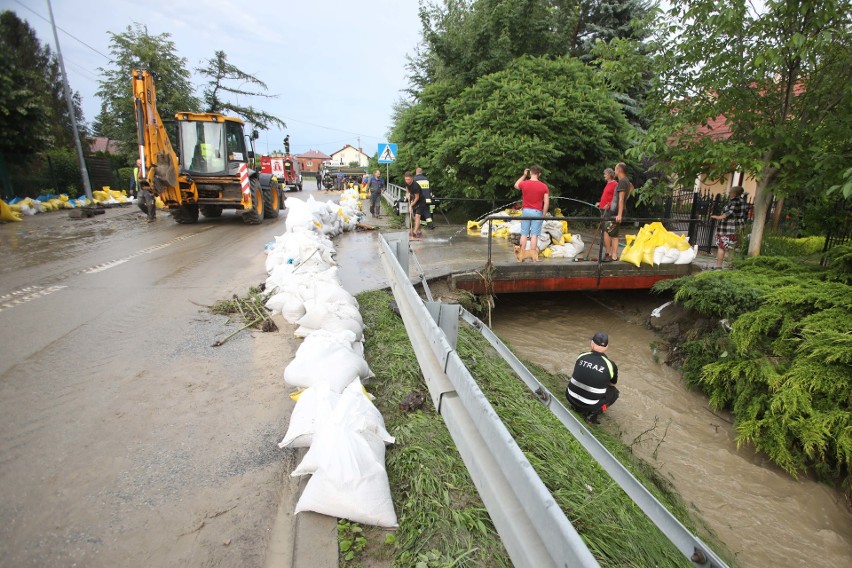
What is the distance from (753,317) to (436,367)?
4152 millimetres

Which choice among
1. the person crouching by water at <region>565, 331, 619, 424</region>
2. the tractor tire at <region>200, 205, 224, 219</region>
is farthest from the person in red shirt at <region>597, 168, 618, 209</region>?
the tractor tire at <region>200, 205, 224, 219</region>

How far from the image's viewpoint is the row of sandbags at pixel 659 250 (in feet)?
22.7

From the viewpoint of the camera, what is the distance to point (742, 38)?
5.54 meters

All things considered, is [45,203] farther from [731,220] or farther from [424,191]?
[731,220]

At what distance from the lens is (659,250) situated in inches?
272

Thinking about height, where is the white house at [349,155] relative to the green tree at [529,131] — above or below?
above

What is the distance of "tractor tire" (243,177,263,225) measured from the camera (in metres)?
12.5

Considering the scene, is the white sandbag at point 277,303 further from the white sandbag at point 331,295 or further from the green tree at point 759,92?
the green tree at point 759,92

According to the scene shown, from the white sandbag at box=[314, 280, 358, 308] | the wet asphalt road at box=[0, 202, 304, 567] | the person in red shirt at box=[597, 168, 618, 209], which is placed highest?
the person in red shirt at box=[597, 168, 618, 209]

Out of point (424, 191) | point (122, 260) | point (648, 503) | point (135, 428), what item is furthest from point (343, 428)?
point (424, 191)

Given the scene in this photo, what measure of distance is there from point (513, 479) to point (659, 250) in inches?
262

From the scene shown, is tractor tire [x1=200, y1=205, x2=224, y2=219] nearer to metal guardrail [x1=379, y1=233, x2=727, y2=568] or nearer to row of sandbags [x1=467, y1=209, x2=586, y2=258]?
row of sandbags [x1=467, y1=209, x2=586, y2=258]

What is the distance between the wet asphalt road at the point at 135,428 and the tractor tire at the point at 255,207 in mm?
6871

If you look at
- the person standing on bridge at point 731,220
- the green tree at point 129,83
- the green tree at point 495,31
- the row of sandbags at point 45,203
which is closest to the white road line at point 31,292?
the row of sandbags at point 45,203
